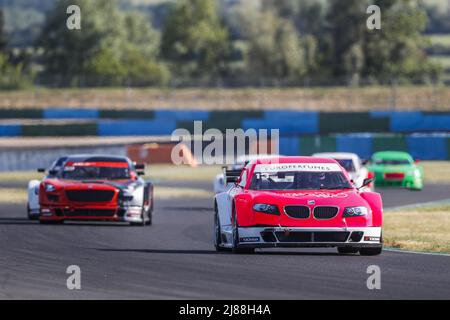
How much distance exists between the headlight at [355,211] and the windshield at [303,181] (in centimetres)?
81

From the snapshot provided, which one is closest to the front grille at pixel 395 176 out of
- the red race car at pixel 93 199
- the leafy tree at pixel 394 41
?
the red race car at pixel 93 199

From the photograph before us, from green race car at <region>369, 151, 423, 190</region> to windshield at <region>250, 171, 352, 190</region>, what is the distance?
17.1 metres

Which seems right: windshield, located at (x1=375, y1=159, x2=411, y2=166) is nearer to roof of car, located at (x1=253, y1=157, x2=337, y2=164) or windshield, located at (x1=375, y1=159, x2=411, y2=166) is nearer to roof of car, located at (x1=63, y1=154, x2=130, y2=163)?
roof of car, located at (x1=63, y1=154, x2=130, y2=163)

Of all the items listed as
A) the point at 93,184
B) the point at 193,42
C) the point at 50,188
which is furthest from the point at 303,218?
the point at 193,42

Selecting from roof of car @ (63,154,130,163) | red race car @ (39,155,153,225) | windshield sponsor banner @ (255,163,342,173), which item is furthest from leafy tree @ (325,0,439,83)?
windshield sponsor banner @ (255,163,342,173)

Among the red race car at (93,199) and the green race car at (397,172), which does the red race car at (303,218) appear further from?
the green race car at (397,172)

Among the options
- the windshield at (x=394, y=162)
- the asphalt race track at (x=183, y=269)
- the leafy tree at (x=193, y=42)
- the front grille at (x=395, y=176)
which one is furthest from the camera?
the leafy tree at (x=193, y=42)

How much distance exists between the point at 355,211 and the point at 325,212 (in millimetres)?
348

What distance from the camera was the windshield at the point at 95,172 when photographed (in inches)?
853

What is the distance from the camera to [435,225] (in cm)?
2144

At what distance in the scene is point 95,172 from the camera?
21.9m

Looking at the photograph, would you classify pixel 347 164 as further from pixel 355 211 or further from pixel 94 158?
pixel 355 211
